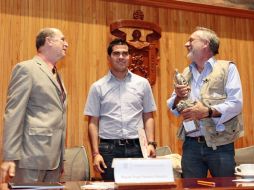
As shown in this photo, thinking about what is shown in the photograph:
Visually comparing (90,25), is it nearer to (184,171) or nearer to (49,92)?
(49,92)

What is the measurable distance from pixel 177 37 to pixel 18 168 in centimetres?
332

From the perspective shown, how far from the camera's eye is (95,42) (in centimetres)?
485

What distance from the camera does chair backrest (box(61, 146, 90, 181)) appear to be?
3934 millimetres

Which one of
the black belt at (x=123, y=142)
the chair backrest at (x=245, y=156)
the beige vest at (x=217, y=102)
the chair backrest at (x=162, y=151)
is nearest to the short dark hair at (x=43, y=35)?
the black belt at (x=123, y=142)

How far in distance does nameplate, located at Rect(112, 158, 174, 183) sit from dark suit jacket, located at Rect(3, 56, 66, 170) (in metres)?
1.04

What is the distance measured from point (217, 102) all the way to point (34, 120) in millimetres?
1369

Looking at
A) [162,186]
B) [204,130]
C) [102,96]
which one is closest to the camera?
[162,186]

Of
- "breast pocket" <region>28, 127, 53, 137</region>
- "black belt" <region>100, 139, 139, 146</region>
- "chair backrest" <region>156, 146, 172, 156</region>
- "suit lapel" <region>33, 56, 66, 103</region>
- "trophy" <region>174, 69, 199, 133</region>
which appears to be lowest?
"chair backrest" <region>156, 146, 172, 156</region>

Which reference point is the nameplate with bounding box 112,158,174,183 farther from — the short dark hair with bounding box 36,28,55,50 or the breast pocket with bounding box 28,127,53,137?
the short dark hair with bounding box 36,28,55,50

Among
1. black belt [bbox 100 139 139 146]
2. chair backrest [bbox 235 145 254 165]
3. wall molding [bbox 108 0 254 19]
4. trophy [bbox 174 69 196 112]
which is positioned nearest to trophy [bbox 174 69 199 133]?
trophy [bbox 174 69 196 112]

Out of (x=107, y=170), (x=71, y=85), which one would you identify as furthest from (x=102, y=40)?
(x=107, y=170)

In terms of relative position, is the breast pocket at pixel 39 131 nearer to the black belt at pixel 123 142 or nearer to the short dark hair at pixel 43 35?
the black belt at pixel 123 142

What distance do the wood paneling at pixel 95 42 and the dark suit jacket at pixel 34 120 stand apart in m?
1.75

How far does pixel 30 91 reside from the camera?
2697 millimetres
